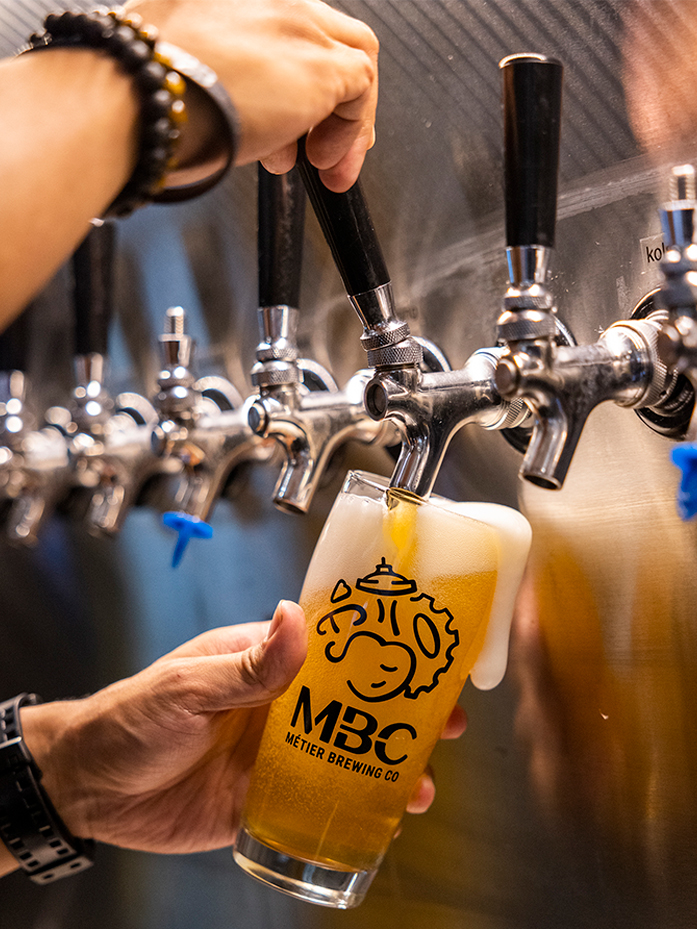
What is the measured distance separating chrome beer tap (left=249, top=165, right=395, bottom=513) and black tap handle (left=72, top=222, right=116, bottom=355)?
13.9 inches

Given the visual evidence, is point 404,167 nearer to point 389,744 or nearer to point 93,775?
point 389,744

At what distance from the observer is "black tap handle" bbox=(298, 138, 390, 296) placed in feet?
2.06

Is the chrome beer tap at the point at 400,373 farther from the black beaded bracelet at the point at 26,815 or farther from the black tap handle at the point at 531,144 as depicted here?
the black beaded bracelet at the point at 26,815

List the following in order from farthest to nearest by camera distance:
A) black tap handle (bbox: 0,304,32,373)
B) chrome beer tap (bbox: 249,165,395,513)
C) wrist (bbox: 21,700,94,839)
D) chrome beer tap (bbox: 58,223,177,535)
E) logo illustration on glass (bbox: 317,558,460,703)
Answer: black tap handle (bbox: 0,304,32,373), chrome beer tap (bbox: 58,223,177,535), wrist (bbox: 21,700,94,839), chrome beer tap (bbox: 249,165,395,513), logo illustration on glass (bbox: 317,558,460,703)

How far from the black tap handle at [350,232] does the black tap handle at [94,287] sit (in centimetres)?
50

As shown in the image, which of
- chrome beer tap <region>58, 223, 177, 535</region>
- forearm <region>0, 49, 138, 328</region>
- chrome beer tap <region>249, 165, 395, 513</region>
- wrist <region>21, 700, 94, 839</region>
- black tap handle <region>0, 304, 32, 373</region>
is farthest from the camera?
black tap handle <region>0, 304, 32, 373</region>

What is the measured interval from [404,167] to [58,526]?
2.38 ft

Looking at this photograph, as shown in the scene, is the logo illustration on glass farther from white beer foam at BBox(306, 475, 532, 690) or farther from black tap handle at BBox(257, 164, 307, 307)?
black tap handle at BBox(257, 164, 307, 307)

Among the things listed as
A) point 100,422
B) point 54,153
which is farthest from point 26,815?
point 54,153

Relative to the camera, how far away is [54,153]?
1.48ft

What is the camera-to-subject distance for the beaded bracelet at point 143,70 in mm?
474

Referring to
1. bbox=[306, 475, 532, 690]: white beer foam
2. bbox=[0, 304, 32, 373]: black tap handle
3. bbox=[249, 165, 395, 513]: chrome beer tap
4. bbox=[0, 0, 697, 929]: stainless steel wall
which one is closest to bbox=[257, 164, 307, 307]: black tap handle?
bbox=[249, 165, 395, 513]: chrome beer tap

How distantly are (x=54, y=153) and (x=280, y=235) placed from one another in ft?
1.10

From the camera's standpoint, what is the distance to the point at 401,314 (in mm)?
859
